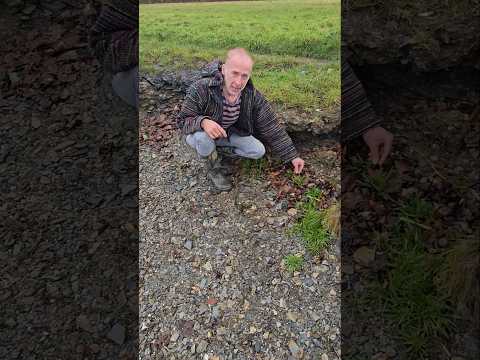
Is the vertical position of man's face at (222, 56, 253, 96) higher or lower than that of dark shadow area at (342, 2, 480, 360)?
higher

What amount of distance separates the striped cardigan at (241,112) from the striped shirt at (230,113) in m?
0.02

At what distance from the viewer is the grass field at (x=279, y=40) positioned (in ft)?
7.31

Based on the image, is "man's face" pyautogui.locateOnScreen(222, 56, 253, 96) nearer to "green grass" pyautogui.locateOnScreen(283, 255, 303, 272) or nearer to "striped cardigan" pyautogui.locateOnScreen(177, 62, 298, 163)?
"striped cardigan" pyautogui.locateOnScreen(177, 62, 298, 163)

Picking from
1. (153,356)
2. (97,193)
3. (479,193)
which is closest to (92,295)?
(153,356)

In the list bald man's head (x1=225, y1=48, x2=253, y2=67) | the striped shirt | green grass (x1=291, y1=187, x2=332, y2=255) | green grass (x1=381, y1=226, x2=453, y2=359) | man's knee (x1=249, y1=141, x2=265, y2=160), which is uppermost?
bald man's head (x1=225, y1=48, x2=253, y2=67)

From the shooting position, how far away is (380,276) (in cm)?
214

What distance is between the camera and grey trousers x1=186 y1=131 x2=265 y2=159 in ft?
7.16

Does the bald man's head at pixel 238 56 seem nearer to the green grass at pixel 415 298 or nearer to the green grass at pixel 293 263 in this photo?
the green grass at pixel 293 263

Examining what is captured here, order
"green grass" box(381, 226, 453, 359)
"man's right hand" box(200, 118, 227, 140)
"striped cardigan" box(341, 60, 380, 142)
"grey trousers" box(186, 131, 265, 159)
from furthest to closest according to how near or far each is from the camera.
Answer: "striped cardigan" box(341, 60, 380, 142) < "grey trousers" box(186, 131, 265, 159) < "man's right hand" box(200, 118, 227, 140) < "green grass" box(381, 226, 453, 359)

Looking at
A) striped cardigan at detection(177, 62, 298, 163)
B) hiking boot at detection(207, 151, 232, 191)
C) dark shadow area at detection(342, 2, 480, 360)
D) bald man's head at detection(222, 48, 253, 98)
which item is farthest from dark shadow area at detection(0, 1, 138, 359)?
dark shadow area at detection(342, 2, 480, 360)

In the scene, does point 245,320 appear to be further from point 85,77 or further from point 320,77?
point 85,77

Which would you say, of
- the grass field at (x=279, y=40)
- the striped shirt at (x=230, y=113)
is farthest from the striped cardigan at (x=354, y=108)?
the striped shirt at (x=230, y=113)

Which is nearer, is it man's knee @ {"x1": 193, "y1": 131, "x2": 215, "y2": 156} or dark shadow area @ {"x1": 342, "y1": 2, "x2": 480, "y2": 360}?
dark shadow area @ {"x1": 342, "y1": 2, "x2": 480, "y2": 360}

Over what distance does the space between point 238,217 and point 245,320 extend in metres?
0.56
